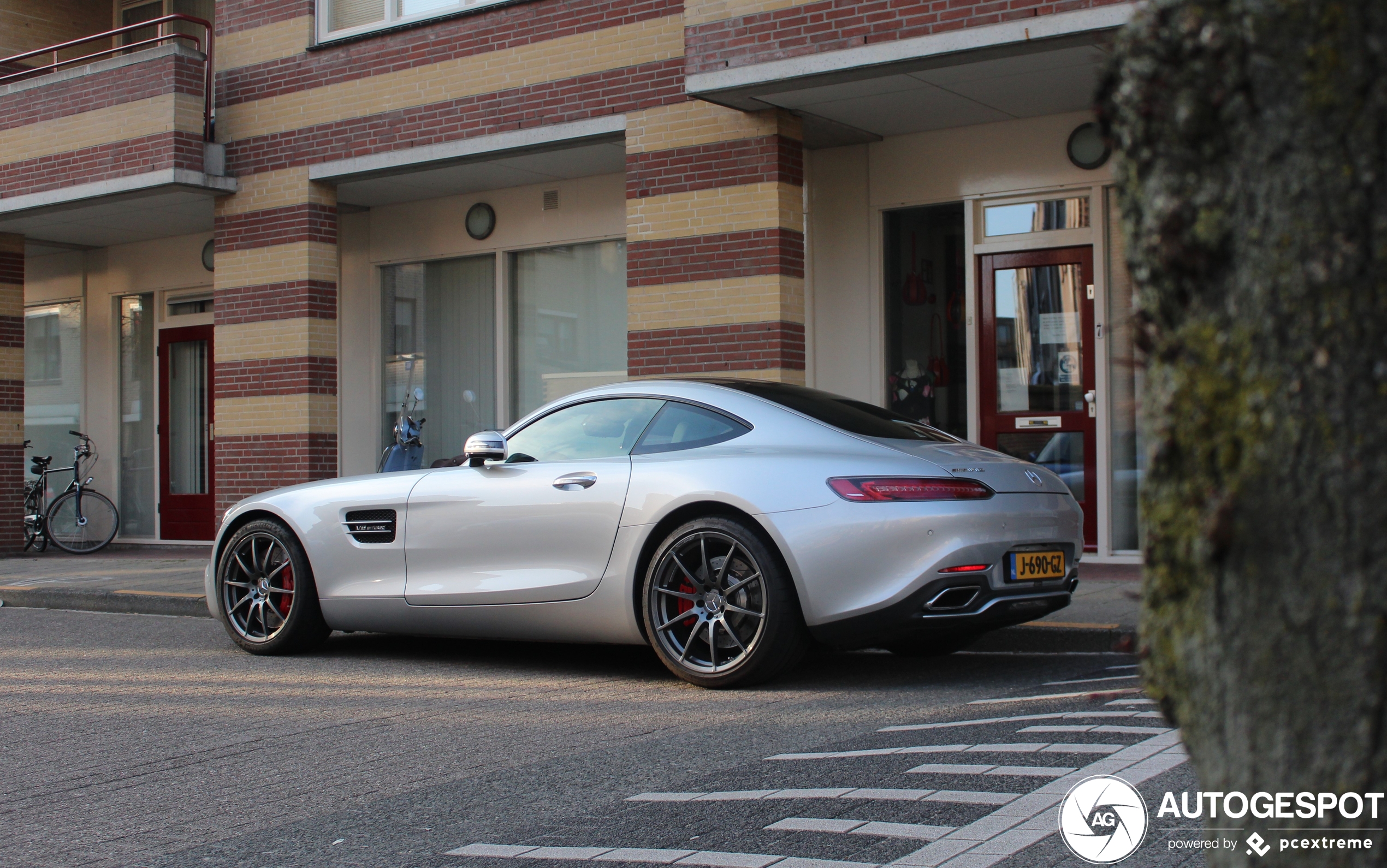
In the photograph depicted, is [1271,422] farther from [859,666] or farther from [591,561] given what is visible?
[859,666]

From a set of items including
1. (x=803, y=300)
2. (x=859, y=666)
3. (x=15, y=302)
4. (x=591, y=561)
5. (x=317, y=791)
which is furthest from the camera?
(x=15, y=302)

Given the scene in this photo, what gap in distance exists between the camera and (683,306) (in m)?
10.7

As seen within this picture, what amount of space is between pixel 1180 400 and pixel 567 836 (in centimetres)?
262

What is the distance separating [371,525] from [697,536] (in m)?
2.05

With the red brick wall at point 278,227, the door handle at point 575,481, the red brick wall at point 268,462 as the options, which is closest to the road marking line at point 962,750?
the door handle at point 575,481

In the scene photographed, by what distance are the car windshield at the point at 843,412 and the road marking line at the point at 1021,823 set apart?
2.17 metres

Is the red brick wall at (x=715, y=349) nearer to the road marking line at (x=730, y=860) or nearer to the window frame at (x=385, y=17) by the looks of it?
the window frame at (x=385, y=17)

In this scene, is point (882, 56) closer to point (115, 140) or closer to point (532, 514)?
point (532, 514)

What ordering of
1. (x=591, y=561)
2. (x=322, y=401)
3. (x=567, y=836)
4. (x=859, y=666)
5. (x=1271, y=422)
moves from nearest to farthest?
(x=1271, y=422) < (x=567, y=836) < (x=591, y=561) < (x=859, y=666) < (x=322, y=401)

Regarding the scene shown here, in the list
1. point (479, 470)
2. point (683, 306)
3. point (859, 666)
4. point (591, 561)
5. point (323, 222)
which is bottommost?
point (859, 666)

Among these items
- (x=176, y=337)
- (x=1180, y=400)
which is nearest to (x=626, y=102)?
(x=176, y=337)

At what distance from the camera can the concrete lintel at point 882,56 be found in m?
8.31

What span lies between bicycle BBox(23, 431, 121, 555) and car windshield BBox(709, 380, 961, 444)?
1144cm

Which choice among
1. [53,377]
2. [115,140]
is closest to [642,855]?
[115,140]
